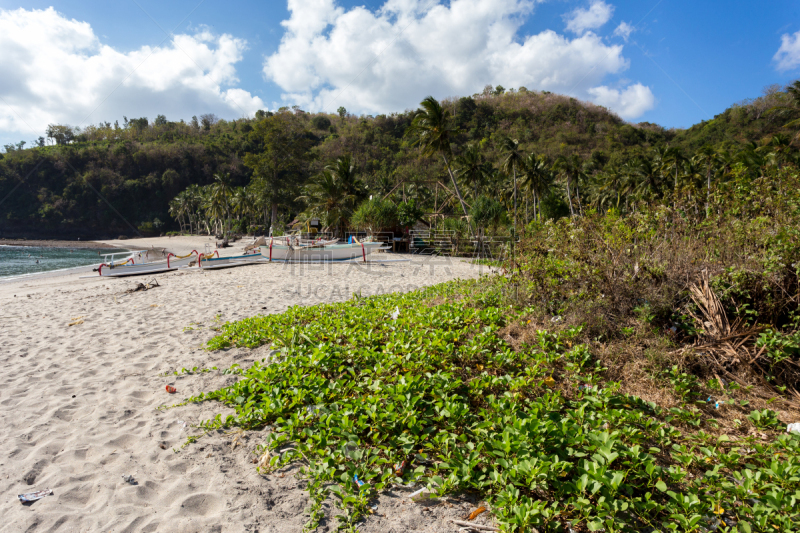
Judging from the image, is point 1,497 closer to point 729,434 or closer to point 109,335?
point 109,335

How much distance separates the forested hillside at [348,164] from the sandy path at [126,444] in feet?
53.5

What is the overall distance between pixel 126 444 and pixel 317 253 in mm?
12404

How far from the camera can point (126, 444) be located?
264 cm

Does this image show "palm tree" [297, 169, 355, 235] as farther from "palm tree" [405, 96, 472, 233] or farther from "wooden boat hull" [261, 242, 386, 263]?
"wooden boat hull" [261, 242, 386, 263]

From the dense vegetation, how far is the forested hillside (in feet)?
53.7

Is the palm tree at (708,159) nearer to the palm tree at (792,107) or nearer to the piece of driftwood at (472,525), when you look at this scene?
the palm tree at (792,107)

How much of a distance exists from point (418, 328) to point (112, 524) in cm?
302

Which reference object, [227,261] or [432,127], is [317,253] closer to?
[227,261]

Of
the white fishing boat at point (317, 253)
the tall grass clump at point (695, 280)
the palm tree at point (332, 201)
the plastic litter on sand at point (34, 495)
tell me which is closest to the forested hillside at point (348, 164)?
the palm tree at point (332, 201)

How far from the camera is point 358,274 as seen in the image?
11.1 meters

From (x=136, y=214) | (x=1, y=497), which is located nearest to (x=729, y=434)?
(x=1, y=497)

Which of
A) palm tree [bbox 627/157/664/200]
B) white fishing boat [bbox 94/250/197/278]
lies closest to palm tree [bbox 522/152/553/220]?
palm tree [bbox 627/157/664/200]

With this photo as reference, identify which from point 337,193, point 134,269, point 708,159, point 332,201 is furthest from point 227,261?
point 708,159

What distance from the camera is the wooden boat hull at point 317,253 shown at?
14.8m
